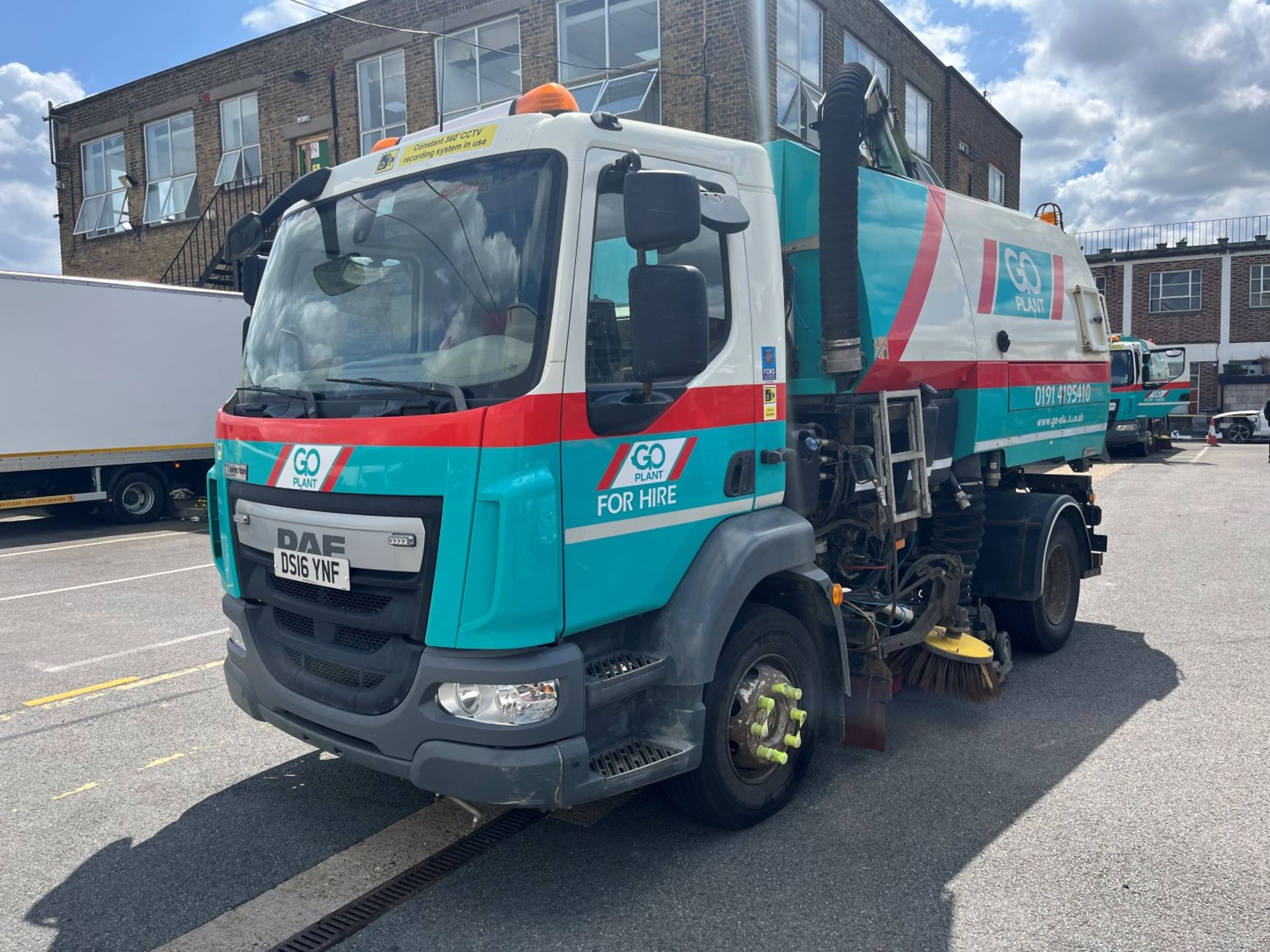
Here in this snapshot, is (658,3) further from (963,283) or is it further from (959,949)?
(959,949)

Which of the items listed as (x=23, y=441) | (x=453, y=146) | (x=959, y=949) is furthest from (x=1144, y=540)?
(x=23, y=441)

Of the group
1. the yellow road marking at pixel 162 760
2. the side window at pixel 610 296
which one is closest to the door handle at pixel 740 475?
the side window at pixel 610 296

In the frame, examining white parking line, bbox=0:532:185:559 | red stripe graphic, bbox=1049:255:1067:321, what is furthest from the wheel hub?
white parking line, bbox=0:532:185:559

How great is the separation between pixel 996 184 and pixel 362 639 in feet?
84.3

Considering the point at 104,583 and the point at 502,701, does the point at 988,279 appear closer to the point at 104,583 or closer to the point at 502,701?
the point at 502,701

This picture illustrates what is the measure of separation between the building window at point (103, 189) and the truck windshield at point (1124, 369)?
78.5 feet

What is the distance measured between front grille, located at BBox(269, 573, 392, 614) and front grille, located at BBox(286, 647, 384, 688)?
20 centimetres

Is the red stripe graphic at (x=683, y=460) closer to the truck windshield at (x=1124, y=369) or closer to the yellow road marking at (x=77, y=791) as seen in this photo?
the yellow road marking at (x=77, y=791)

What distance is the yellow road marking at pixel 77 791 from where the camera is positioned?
423cm

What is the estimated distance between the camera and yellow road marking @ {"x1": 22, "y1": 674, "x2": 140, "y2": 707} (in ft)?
18.3

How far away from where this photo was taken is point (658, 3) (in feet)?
47.3

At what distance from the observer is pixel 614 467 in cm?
327

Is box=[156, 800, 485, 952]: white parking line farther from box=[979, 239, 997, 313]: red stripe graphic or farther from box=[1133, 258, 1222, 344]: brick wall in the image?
box=[1133, 258, 1222, 344]: brick wall

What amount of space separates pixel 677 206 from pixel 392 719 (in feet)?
6.27
